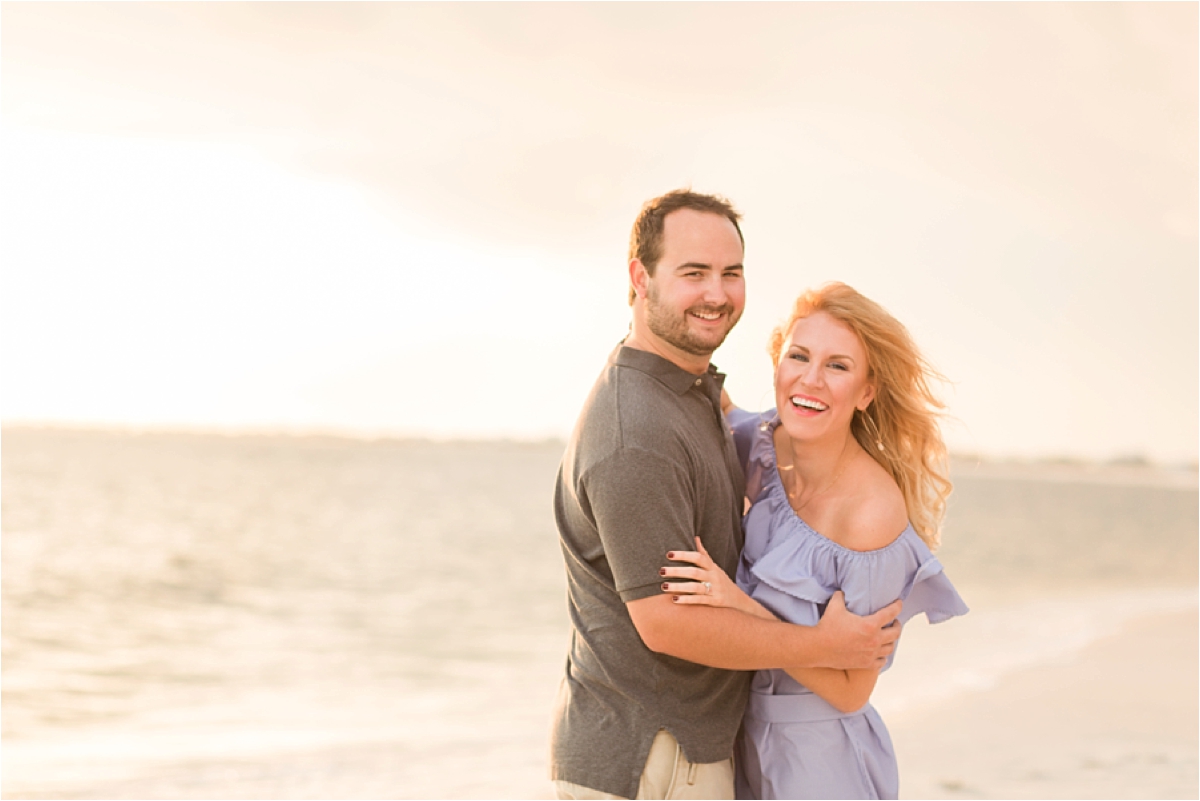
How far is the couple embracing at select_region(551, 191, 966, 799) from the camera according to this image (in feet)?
9.18

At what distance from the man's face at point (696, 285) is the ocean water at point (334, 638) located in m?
2.06

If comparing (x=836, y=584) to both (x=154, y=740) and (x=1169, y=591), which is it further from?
(x=1169, y=591)

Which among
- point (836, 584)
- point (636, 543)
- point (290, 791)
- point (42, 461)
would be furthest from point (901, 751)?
point (42, 461)

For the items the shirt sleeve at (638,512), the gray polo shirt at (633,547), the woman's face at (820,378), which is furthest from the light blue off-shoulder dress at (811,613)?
the shirt sleeve at (638,512)

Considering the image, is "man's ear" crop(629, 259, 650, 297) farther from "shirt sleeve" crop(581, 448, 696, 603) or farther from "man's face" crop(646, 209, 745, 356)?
"shirt sleeve" crop(581, 448, 696, 603)

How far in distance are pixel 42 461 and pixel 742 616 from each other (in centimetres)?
6243

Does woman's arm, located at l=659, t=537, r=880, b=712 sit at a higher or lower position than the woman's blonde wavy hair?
lower

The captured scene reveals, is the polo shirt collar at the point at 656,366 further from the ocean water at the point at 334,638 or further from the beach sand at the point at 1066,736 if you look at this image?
the beach sand at the point at 1066,736

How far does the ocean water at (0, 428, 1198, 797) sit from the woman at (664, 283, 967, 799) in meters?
1.36

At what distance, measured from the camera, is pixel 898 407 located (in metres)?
3.45

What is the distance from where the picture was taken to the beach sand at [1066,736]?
6.48m

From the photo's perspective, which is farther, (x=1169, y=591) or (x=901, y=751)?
(x=1169, y=591)

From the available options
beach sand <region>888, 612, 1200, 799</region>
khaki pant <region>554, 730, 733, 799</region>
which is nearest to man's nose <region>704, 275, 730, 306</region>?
khaki pant <region>554, 730, 733, 799</region>

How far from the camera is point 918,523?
11.1ft
